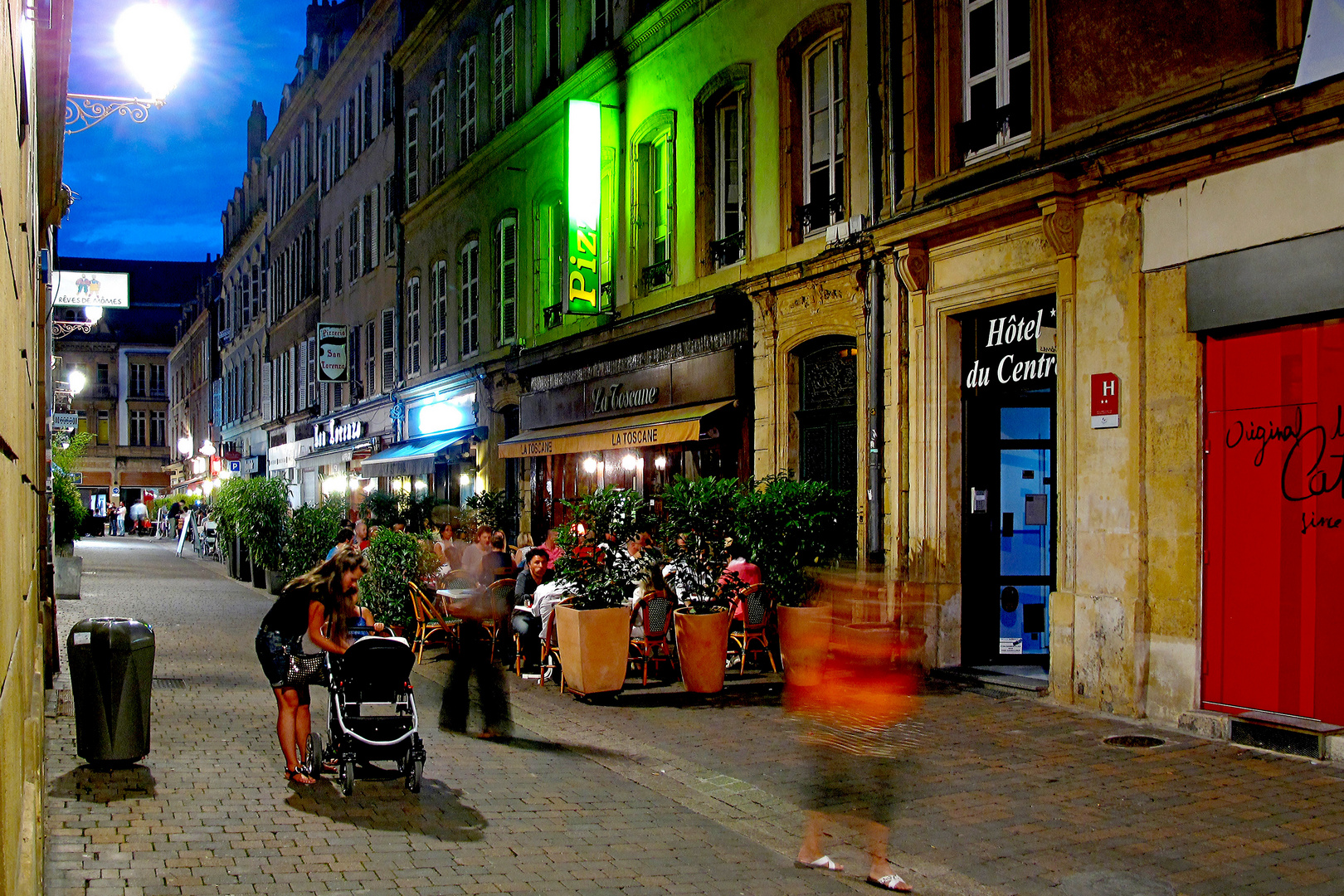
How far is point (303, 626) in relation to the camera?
754 cm

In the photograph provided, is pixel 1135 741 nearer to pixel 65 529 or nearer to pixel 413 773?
pixel 413 773

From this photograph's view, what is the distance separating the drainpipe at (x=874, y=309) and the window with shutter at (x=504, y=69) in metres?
11.9

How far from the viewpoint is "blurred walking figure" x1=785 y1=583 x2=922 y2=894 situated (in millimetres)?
5547

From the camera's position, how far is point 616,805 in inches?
276

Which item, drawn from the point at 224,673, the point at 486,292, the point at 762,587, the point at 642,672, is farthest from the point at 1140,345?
the point at 486,292

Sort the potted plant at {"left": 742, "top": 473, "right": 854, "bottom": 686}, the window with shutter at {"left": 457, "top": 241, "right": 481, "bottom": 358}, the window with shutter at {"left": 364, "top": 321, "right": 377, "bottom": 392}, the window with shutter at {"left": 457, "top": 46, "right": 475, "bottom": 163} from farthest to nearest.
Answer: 1. the window with shutter at {"left": 364, "top": 321, "right": 377, "bottom": 392}
2. the window with shutter at {"left": 457, "top": 46, "right": 475, "bottom": 163}
3. the window with shutter at {"left": 457, "top": 241, "right": 481, "bottom": 358}
4. the potted plant at {"left": 742, "top": 473, "right": 854, "bottom": 686}

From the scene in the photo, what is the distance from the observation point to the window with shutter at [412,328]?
2931 centimetres

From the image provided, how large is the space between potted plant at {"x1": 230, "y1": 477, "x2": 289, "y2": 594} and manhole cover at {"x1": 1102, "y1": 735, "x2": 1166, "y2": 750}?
17.5 metres

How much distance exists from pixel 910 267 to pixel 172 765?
8175 millimetres

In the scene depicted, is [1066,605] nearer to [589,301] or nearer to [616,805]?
[616,805]

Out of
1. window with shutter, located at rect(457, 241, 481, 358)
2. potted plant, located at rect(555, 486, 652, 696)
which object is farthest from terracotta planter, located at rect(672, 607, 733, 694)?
window with shutter, located at rect(457, 241, 481, 358)

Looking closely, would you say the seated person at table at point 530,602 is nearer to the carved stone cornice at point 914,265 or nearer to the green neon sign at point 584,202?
the carved stone cornice at point 914,265

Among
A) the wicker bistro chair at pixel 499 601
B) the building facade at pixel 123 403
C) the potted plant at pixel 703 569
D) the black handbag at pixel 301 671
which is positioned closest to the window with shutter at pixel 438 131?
the wicker bistro chair at pixel 499 601

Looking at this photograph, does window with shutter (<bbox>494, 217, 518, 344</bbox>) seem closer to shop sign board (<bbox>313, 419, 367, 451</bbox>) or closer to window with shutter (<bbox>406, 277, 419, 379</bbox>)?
window with shutter (<bbox>406, 277, 419, 379</bbox>)
